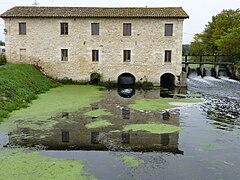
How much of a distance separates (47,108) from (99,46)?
12.4m

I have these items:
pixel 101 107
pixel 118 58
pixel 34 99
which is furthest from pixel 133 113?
pixel 118 58

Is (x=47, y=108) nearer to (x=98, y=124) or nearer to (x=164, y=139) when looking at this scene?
(x=98, y=124)

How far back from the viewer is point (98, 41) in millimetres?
27422

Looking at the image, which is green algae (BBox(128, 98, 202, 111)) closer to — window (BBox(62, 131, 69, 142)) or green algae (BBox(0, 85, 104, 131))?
green algae (BBox(0, 85, 104, 131))

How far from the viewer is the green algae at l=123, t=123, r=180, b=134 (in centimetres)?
1236

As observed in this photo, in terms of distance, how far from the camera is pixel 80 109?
16.3 meters

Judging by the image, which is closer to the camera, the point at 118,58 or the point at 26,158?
the point at 26,158

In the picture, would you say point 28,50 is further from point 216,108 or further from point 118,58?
point 216,108

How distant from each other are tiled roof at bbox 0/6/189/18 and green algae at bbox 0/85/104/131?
8.37 meters

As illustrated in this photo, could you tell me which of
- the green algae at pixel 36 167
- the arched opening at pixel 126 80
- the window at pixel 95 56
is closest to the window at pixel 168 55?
the arched opening at pixel 126 80

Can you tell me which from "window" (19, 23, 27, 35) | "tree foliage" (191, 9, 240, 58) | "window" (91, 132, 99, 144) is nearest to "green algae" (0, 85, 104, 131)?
"window" (91, 132, 99, 144)

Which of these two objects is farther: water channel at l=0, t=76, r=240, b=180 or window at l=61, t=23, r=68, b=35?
window at l=61, t=23, r=68, b=35

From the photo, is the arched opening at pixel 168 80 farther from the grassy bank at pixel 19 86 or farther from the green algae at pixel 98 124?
the green algae at pixel 98 124

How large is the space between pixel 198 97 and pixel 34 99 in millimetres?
11634
